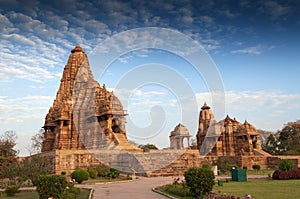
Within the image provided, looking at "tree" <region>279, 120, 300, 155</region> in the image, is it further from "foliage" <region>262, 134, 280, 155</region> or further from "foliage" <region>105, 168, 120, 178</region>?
"foliage" <region>105, 168, 120, 178</region>

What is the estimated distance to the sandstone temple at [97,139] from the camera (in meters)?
30.8

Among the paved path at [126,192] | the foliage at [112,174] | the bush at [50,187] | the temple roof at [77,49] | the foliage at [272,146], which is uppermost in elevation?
the temple roof at [77,49]

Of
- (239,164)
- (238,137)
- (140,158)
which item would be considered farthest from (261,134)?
(140,158)

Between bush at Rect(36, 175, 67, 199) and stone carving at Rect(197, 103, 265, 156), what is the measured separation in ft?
142

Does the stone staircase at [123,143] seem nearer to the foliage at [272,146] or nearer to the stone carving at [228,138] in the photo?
the stone carving at [228,138]

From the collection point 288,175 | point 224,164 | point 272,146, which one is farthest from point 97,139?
point 272,146

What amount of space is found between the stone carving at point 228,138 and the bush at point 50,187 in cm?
4326

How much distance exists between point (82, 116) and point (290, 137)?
40.4 metres

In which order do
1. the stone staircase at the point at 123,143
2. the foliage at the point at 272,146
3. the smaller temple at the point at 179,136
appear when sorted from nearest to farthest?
the stone staircase at the point at 123,143
the smaller temple at the point at 179,136
the foliage at the point at 272,146

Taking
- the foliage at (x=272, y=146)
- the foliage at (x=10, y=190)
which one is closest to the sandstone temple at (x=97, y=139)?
the foliage at (x=272, y=146)

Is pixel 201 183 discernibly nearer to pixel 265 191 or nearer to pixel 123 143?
pixel 265 191

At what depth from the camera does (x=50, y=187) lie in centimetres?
1148

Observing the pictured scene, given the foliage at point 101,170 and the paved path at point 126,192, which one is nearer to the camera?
the paved path at point 126,192

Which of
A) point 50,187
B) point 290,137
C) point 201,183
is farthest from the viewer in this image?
point 290,137
